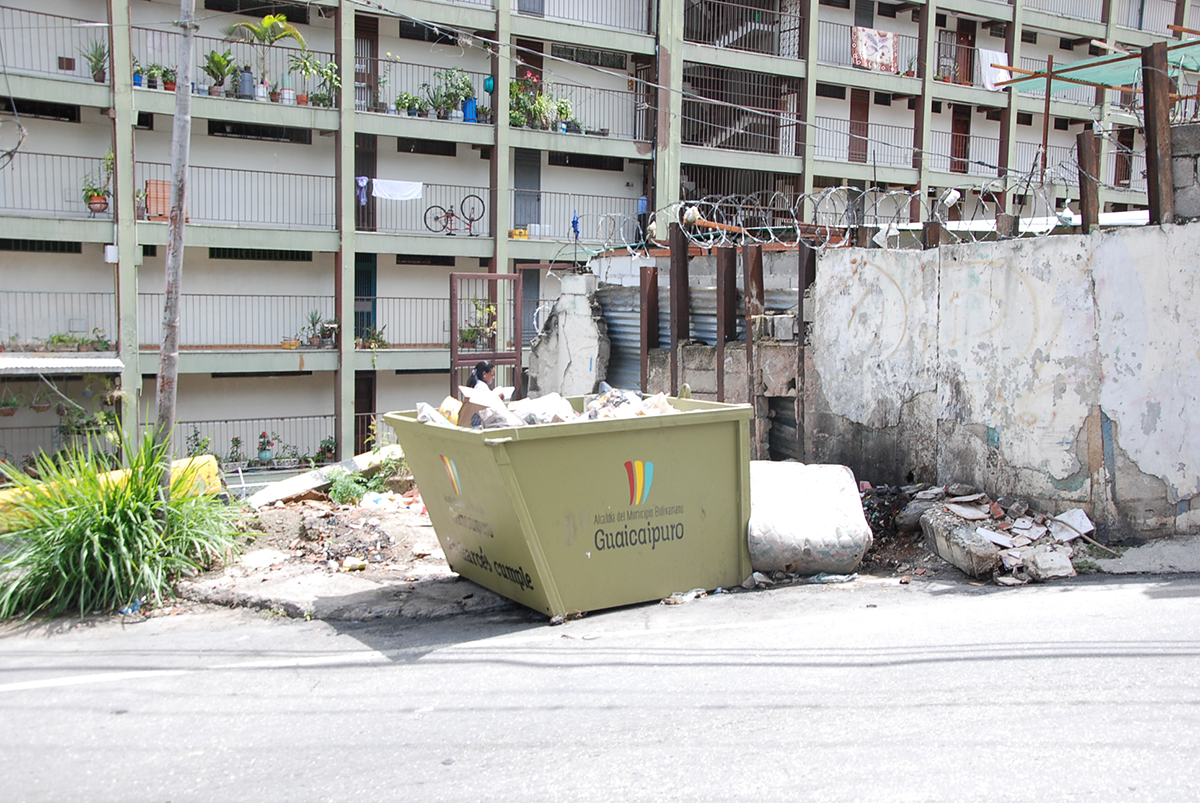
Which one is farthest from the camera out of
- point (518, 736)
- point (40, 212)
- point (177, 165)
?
point (40, 212)

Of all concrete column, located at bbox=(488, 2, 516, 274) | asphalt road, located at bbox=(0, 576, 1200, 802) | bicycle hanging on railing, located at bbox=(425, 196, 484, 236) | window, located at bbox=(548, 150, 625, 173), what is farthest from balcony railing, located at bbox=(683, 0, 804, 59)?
asphalt road, located at bbox=(0, 576, 1200, 802)

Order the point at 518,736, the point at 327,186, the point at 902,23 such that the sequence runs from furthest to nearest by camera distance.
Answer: the point at 902,23 → the point at 327,186 → the point at 518,736

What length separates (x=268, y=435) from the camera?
23453 millimetres

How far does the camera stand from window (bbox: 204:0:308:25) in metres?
22.9

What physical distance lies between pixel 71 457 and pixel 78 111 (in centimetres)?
1747

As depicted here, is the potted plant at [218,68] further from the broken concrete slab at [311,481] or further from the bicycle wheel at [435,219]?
the broken concrete slab at [311,481]

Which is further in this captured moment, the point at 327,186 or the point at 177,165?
the point at 327,186

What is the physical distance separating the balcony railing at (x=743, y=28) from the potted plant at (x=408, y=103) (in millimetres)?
9538

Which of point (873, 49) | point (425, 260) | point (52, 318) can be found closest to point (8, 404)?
point (52, 318)

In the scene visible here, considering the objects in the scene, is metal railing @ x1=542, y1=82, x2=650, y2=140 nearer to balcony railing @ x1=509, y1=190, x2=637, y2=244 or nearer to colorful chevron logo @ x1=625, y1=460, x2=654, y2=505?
balcony railing @ x1=509, y1=190, x2=637, y2=244

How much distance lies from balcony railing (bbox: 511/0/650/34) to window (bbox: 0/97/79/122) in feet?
36.2

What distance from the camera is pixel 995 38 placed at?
3216 centimetres

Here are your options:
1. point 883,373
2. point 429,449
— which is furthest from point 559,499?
point 883,373

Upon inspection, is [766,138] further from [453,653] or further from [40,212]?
[453,653]
